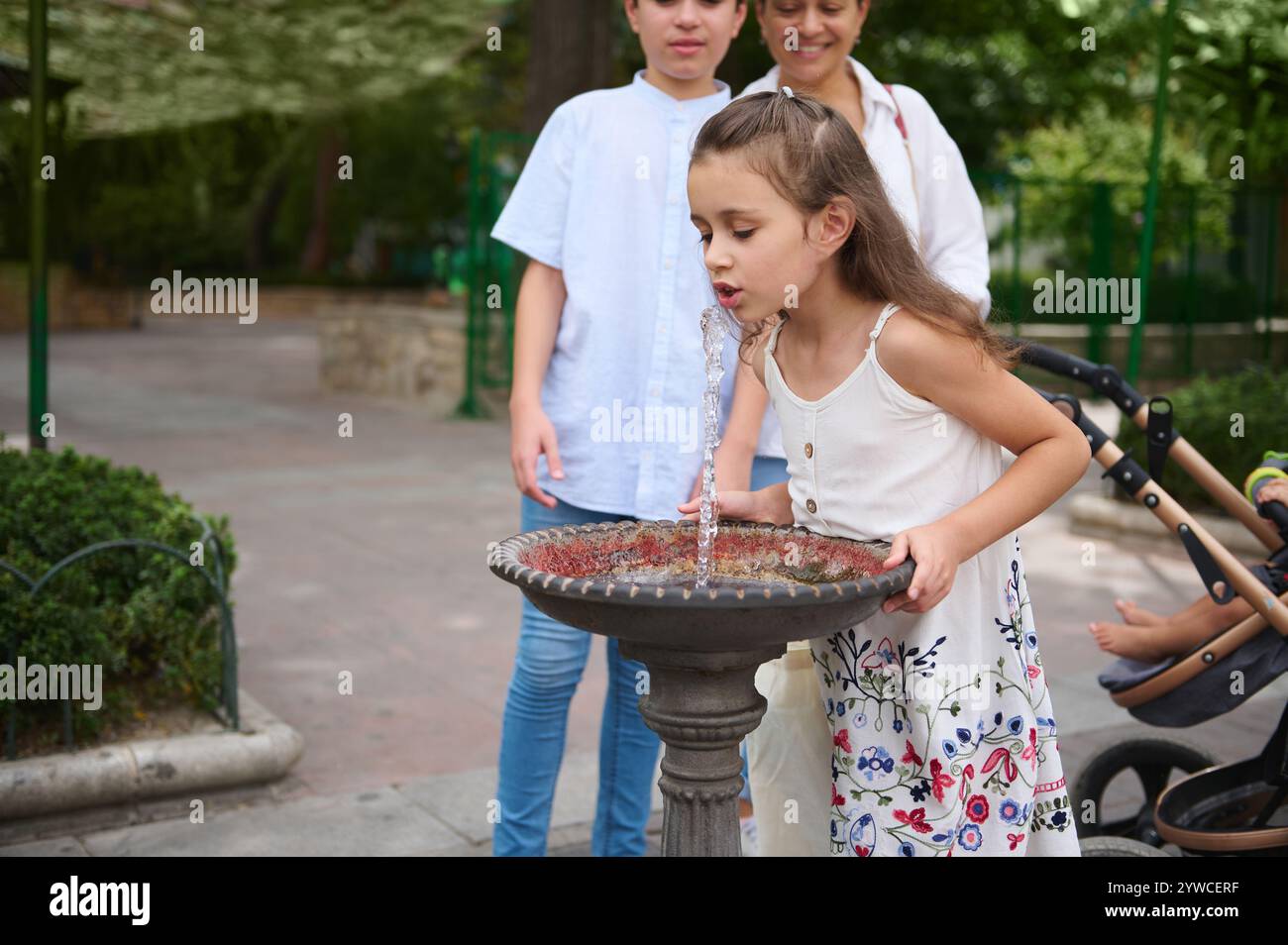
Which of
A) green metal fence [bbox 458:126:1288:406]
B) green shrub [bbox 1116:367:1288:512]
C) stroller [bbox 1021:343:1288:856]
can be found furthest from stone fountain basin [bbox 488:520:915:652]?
green metal fence [bbox 458:126:1288:406]

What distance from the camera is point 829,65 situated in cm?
276

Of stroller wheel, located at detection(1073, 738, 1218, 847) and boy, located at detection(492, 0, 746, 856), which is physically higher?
boy, located at detection(492, 0, 746, 856)

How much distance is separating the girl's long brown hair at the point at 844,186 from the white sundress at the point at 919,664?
0.21 ft

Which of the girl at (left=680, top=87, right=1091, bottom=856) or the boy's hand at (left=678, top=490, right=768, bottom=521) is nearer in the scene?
the girl at (left=680, top=87, right=1091, bottom=856)

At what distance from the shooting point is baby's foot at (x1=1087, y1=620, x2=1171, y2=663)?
3096mm

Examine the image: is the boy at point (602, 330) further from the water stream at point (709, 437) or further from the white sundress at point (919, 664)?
the white sundress at point (919, 664)

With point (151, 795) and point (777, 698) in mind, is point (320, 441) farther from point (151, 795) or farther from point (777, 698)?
point (777, 698)

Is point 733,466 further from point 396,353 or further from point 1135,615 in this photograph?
point 396,353

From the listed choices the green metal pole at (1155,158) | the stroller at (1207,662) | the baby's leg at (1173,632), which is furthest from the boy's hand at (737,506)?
the green metal pole at (1155,158)

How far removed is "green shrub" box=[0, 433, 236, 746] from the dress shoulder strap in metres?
2.41

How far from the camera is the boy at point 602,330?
2838 millimetres

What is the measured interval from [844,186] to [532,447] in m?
0.91

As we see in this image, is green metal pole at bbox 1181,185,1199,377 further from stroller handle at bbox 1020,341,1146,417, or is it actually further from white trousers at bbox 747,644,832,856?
white trousers at bbox 747,644,832,856
